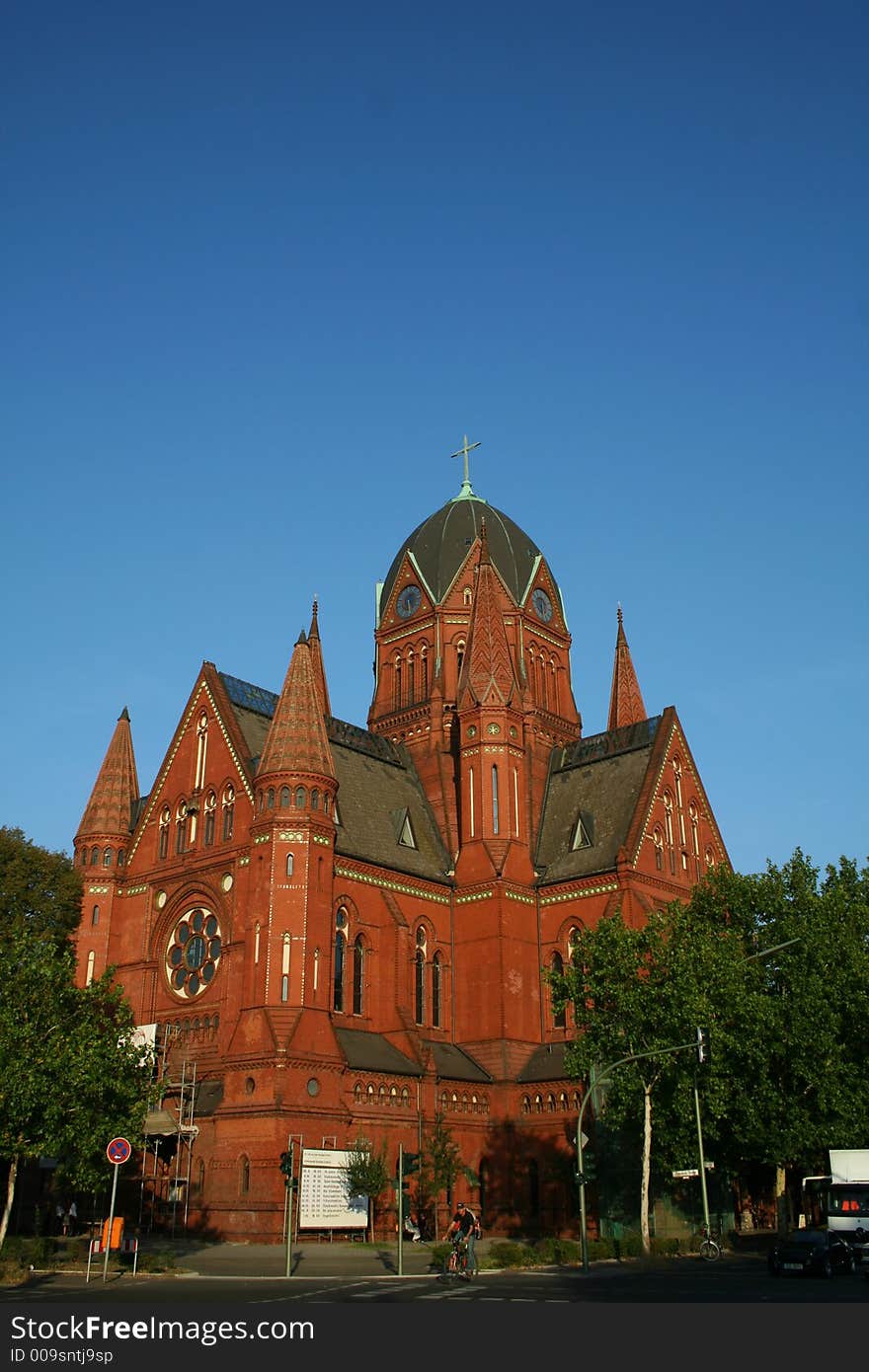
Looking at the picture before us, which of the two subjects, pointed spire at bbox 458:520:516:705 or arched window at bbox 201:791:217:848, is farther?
pointed spire at bbox 458:520:516:705

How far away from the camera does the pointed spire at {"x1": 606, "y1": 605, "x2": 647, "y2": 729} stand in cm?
7319

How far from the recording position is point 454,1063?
53.8 meters

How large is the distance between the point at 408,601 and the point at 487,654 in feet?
44.5

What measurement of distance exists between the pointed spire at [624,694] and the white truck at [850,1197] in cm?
3534

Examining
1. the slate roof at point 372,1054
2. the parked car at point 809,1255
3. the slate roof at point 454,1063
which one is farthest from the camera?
the slate roof at point 454,1063

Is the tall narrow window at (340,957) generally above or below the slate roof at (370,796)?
below

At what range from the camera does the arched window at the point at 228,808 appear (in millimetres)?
54281

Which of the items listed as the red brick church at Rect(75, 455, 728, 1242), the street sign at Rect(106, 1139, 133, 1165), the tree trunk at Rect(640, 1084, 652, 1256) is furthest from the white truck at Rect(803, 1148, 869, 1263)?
the street sign at Rect(106, 1139, 133, 1165)

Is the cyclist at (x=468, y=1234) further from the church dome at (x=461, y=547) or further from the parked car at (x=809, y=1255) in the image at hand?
the church dome at (x=461, y=547)

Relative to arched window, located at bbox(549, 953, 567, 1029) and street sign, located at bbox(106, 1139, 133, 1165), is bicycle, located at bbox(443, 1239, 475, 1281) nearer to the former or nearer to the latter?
street sign, located at bbox(106, 1139, 133, 1165)

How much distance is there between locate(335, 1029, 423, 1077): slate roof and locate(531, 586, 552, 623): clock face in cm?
3013

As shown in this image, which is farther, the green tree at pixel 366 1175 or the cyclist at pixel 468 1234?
the green tree at pixel 366 1175

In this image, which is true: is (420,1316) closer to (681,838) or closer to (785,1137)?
(785,1137)

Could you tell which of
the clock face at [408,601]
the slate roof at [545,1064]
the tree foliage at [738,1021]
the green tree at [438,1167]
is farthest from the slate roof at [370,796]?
the tree foliage at [738,1021]
